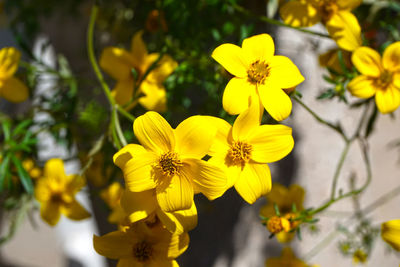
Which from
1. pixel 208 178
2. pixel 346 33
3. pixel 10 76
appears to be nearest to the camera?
pixel 208 178

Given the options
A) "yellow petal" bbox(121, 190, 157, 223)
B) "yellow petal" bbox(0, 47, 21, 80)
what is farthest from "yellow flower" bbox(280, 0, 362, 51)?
"yellow petal" bbox(0, 47, 21, 80)

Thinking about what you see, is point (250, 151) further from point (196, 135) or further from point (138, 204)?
point (138, 204)

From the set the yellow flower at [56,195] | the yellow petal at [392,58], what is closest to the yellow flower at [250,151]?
the yellow petal at [392,58]

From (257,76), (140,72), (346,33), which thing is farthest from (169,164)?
(346,33)

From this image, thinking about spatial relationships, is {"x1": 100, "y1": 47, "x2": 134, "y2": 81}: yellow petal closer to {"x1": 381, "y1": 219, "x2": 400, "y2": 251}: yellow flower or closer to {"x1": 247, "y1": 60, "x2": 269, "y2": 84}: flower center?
{"x1": 247, "y1": 60, "x2": 269, "y2": 84}: flower center

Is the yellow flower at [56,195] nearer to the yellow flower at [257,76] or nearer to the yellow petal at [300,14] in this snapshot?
the yellow flower at [257,76]

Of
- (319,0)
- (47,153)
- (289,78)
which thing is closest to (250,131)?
(289,78)
